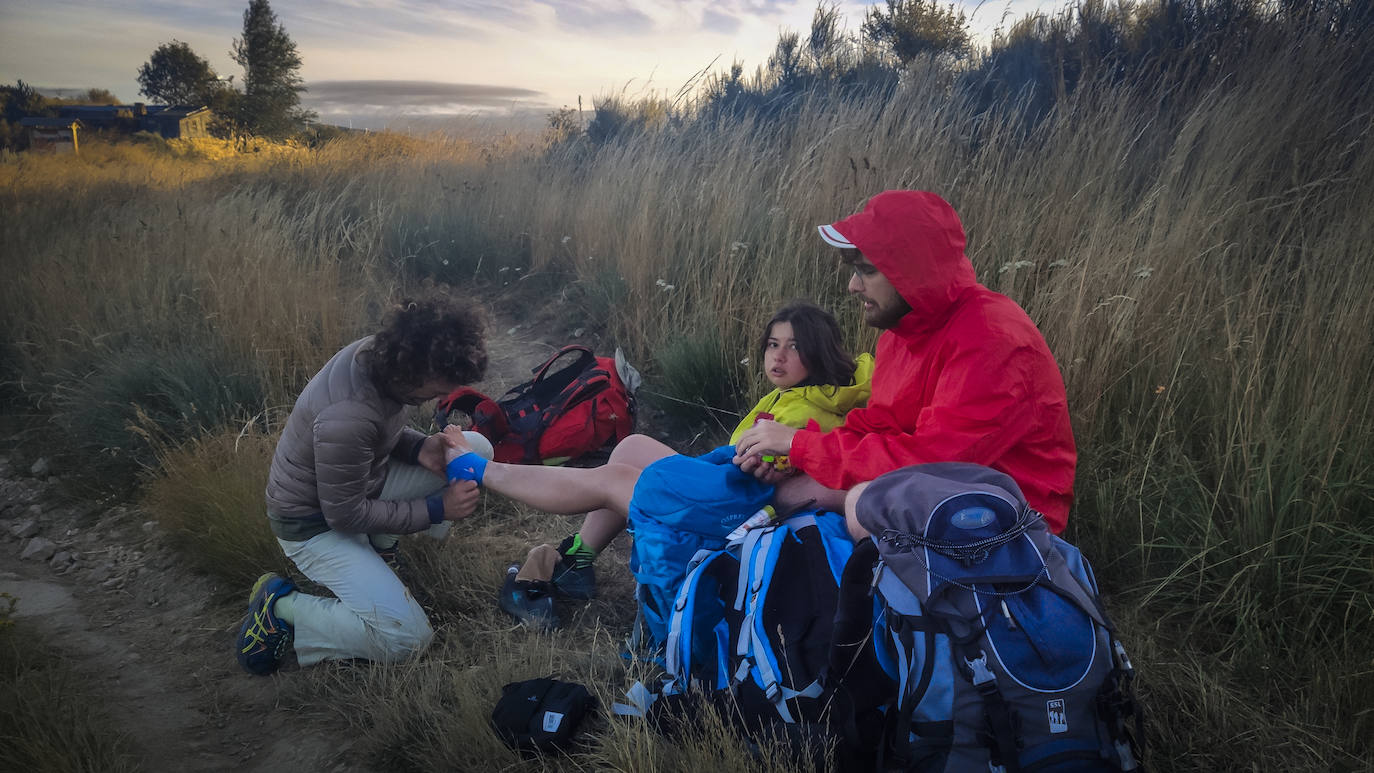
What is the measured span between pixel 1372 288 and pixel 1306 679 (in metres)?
1.43

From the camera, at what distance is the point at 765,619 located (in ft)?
6.54

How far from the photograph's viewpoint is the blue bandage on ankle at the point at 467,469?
2912mm

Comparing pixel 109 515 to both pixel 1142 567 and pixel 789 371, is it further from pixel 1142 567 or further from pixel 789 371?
pixel 1142 567

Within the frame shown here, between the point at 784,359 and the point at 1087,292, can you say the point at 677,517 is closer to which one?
the point at 784,359

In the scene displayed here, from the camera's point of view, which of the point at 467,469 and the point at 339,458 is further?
the point at 467,469

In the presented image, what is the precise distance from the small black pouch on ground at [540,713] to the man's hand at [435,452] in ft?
3.44

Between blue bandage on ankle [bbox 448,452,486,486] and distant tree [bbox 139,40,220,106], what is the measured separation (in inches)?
990

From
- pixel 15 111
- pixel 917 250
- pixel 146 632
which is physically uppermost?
pixel 15 111

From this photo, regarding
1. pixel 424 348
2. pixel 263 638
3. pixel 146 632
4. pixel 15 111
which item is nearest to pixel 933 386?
Result: pixel 424 348

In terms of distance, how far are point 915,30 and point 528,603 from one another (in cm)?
800

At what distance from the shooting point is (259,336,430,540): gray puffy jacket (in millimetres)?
2564

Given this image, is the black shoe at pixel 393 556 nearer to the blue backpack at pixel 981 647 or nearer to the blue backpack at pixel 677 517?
the blue backpack at pixel 677 517

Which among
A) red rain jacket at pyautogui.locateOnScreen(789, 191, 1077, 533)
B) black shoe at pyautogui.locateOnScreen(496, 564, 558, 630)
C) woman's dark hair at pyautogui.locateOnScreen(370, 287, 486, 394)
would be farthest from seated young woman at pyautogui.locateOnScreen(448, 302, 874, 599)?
red rain jacket at pyautogui.locateOnScreen(789, 191, 1077, 533)

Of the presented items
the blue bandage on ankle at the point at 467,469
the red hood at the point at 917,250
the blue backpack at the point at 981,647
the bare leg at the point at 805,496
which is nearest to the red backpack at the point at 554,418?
the blue bandage on ankle at the point at 467,469
